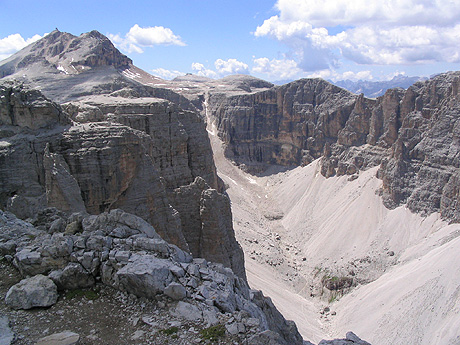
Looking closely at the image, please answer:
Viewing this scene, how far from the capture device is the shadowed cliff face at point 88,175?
744 inches

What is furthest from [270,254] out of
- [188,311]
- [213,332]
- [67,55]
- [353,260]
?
[67,55]

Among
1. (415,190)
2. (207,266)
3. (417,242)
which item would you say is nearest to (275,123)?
(415,190)

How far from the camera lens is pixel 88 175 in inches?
808

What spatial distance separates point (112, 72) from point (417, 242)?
76.9 metres

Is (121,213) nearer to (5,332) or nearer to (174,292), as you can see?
(174,292)

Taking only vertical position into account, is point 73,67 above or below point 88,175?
above

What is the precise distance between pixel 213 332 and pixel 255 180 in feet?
273

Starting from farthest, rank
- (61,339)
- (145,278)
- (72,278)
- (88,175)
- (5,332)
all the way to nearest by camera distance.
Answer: (88,175) < (72,278) < (145,278) < (5,332) < (61,339)

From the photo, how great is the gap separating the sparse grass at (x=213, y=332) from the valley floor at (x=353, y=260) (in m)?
27.4

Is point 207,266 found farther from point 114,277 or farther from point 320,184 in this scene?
point 320,184

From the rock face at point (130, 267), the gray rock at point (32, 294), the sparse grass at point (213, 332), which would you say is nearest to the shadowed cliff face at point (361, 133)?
the rock face at point (130, 267)

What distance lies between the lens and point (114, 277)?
34.6 ft

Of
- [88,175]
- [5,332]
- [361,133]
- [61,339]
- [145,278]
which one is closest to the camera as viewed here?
[61,339]

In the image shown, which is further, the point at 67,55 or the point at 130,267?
the point at 67,55
